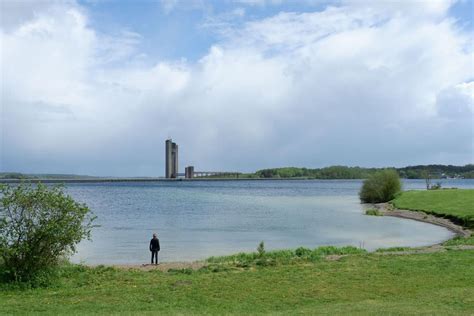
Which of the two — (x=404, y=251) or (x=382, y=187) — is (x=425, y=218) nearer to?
(x=382, y=187)

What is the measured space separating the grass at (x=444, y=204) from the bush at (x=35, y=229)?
3897 centimetres

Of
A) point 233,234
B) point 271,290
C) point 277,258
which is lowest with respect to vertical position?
point 233,234

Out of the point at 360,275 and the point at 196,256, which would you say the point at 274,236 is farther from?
the point at 360,275

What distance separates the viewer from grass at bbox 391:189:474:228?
2119 inches

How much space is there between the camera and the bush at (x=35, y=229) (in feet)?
65.6

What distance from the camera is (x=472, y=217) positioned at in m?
50.4

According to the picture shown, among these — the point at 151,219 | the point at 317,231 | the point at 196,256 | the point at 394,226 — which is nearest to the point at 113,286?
the point at 196,256

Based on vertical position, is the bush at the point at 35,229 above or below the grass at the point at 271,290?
above

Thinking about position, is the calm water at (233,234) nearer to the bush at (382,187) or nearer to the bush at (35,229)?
the bush at (35,229)

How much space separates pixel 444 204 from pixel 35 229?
188 feet

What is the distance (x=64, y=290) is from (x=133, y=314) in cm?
529

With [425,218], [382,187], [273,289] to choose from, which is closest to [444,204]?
[425,218]

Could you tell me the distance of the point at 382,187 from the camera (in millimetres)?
93625

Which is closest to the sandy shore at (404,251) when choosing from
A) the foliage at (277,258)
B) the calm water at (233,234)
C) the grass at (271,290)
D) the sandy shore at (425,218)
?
the sandy shore at (425,218)
